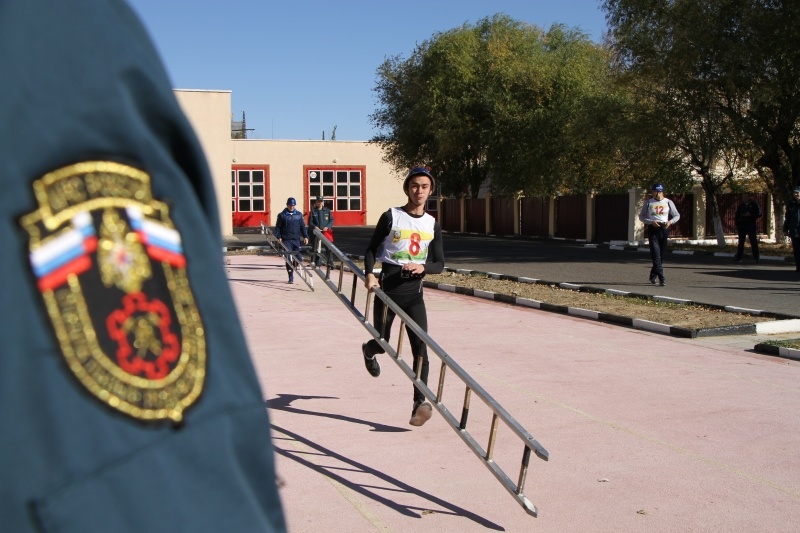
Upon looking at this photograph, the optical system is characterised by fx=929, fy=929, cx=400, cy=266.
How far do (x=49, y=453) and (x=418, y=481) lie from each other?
495cm

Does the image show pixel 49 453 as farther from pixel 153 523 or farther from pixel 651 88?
pixel 651 88

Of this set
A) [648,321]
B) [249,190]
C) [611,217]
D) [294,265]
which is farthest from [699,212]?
[249,190]

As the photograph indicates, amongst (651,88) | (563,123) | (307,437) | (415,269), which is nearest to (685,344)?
(415,269)

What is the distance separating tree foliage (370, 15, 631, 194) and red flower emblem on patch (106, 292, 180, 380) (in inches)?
1417

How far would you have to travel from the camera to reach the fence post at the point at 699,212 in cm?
3167

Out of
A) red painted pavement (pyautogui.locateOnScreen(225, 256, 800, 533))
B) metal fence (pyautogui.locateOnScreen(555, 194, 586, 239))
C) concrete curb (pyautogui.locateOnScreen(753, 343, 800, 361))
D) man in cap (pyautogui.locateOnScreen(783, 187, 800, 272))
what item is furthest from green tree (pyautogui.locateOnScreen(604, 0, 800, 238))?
red painted pavement (pyautogui.locateOnScreen(225, 256, 800, 533))

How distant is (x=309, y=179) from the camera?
203 feet

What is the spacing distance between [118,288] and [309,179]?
61.6 metres

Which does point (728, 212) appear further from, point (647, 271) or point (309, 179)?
point (309, 179)

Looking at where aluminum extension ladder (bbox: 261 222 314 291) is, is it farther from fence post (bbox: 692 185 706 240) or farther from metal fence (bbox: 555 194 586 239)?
metal fence (bbox: 555 194 586 239)

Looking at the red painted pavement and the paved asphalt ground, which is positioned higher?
the paved asphalt ground

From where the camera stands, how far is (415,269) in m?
7.08

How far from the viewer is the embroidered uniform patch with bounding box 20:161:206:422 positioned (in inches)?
28.6

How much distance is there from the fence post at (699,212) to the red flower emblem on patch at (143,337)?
107ft
